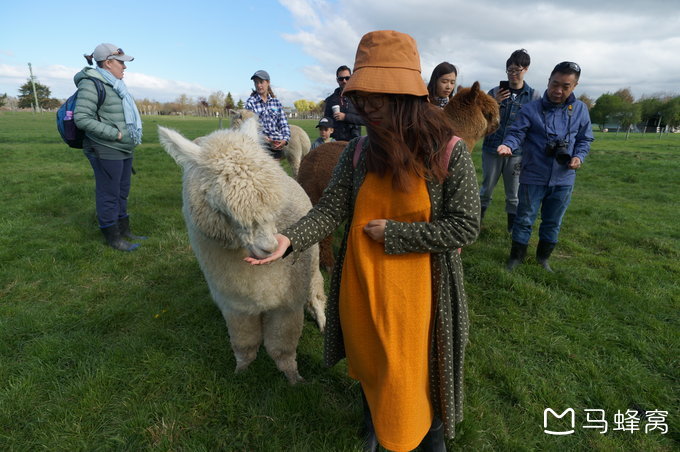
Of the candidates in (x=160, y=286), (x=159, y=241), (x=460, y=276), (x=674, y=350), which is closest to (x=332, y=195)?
(x=460, y=276)

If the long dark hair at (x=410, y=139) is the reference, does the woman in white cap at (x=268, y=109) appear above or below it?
above

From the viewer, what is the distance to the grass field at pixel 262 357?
2.16 m

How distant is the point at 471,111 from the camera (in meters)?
3.67

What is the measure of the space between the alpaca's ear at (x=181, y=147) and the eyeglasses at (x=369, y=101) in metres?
0.84

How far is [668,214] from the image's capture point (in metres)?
6.75

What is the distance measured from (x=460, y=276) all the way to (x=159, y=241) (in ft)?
15.1

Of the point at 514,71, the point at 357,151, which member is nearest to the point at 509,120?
the point at 514,71

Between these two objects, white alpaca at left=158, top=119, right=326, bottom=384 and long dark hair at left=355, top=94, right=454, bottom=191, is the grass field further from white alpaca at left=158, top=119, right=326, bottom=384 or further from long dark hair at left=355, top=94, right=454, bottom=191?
long dark hair at left=355, top=94, right=454, bottom=191

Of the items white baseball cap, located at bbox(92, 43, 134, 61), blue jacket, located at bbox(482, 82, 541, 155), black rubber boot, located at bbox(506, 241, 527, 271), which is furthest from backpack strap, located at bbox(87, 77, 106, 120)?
black rubber boot, located at bbox(506, 241, 527, 271)

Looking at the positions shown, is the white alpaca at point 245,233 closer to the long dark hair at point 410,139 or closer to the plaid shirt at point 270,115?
the long dark hair at point 410,139

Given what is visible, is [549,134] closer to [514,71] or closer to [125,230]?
[514,71]

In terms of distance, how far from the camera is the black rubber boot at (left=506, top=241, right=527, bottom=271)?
13.9ft

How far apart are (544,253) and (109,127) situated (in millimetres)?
5539

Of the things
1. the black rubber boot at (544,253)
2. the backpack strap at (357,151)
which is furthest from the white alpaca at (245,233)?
the black rubber boot at (544,253)
